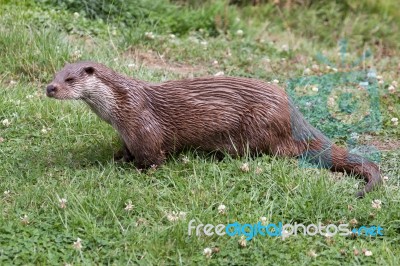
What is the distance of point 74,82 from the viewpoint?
181 inches

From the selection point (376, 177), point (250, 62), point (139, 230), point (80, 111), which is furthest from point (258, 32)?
point (139, 230)

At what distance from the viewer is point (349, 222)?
422 cm

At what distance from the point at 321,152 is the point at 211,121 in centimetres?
74

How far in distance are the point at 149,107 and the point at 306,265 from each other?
60.7 inches

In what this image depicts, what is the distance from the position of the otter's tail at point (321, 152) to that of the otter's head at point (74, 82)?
4.25 ft

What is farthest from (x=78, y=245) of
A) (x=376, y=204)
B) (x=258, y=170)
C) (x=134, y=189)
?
(x=376, y=204)

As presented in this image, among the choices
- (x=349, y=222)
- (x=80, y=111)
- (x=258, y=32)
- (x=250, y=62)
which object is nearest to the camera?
(x=349, y=222)

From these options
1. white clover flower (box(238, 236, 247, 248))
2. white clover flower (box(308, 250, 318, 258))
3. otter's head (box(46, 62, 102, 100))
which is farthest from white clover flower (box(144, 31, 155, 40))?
white clover flower (box(308, 250, 318, 258))

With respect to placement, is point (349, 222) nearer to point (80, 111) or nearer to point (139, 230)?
point (139, 230)
